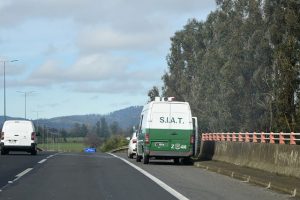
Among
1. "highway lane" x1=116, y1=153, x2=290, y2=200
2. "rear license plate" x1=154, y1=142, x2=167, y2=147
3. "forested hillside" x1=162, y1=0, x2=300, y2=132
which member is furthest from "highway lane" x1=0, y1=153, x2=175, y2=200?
"forested hillside" x1=162, y1=0, x2=300, y2=132

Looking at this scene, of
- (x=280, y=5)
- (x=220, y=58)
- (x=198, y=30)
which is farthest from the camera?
(x=198, y=30)

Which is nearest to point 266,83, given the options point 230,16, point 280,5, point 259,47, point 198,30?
point 259,47

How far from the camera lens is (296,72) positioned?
4791 centimetres

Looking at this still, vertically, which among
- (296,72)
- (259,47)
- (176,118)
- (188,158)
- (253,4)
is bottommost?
(188,158)

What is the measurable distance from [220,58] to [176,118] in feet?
138

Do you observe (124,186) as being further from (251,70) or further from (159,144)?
(251,70)

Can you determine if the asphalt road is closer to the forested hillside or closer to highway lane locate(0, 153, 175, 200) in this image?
highway lane locate(0, 153, 175, 200)

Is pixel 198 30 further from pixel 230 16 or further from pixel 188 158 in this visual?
pixel 188 158

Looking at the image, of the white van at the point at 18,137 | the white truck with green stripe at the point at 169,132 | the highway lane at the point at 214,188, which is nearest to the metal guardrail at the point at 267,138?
the highway lane at the point at 214,188

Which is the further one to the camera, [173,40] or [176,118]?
[173,40]

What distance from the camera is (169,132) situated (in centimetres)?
2656

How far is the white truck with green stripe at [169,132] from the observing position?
86.9ft

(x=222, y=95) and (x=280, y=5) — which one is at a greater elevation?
(x=280, y=5)

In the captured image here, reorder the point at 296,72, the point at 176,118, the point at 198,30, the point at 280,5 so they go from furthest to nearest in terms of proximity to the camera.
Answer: the point at 198,30, the point at 280,5, the point at 296,72, the point at 176,118
